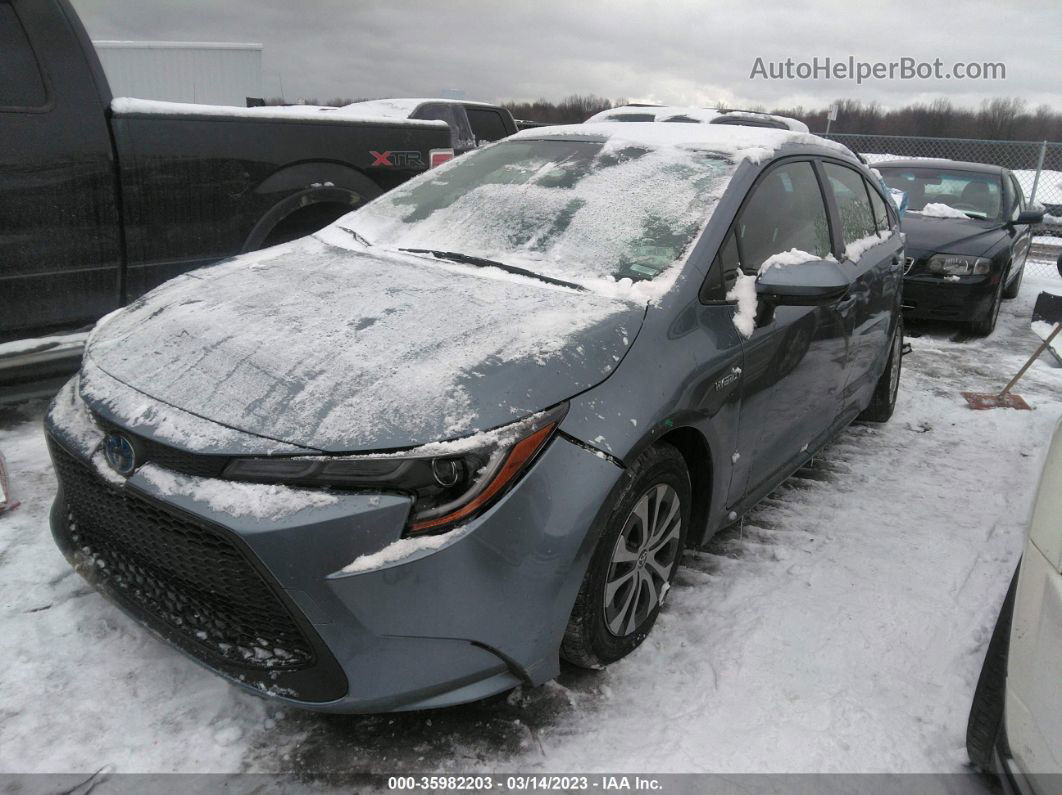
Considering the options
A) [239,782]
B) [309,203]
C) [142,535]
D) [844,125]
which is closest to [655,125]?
[309,203]

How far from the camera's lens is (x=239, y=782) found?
1922 millimetres

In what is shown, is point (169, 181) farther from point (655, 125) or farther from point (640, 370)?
point (640, 370)

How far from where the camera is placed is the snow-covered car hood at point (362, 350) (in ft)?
5.99

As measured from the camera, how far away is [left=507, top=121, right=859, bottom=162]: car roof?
3.00 metres

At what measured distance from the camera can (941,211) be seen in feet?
25.6

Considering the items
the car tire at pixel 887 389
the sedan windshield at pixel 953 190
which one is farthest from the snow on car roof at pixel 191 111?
the sedan windshield at pixel 953 190

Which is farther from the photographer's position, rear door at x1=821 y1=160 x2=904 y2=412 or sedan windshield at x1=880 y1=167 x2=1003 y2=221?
sedan windshield at x1=880 y1=167 x2=1003 y2=221

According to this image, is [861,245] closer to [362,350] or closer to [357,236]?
[357,236]

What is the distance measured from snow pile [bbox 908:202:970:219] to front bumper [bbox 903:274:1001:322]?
1.15m

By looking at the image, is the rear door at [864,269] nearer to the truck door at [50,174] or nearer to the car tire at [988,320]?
the car tire at [988,320]

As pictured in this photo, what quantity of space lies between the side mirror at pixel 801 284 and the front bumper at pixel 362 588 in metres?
1.02

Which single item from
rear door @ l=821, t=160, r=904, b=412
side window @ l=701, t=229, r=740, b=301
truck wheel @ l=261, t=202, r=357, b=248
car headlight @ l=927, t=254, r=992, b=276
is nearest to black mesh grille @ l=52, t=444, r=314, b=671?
side window @ l=701, t=229, r=740, b=301

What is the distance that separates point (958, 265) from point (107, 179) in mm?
6678

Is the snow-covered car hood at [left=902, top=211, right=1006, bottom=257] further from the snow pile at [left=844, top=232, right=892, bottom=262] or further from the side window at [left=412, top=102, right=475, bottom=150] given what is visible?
the side window at [left=412, top=102, right=475, bottom=150]
